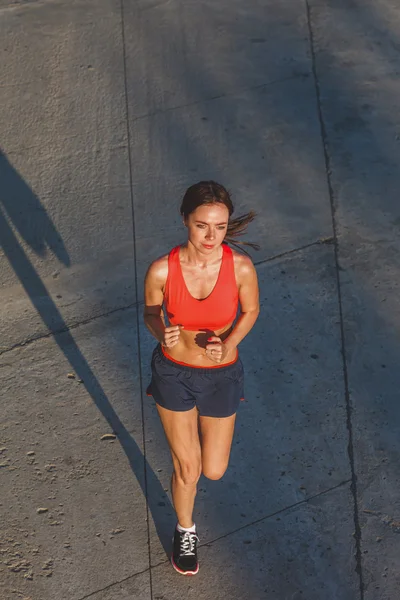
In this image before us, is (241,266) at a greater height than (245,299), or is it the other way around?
(241,266)

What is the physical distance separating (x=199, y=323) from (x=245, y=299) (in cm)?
28

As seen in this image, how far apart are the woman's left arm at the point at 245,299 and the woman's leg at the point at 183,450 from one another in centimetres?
43

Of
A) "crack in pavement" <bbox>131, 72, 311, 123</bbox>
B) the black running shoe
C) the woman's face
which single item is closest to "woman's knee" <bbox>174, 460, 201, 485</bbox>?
the black running shoe

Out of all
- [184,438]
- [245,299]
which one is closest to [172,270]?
[245,299]

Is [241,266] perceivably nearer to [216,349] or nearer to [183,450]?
[216,349]

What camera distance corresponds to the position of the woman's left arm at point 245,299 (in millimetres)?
4617

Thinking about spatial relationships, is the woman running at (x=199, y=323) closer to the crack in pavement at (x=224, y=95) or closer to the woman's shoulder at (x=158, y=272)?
the woman's shoulder at (x=158, y=272)

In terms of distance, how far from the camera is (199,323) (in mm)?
4594

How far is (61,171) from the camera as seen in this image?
7.84 meters

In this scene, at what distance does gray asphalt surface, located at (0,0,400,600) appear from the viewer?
17.1ft

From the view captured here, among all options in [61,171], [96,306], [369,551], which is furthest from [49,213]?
[369,551]

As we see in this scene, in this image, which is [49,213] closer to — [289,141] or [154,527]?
[289,141]

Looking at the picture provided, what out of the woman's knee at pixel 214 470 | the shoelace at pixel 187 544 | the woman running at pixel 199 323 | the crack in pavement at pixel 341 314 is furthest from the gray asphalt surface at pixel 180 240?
the woman running at pixel 199 323

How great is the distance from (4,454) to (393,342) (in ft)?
8.73
